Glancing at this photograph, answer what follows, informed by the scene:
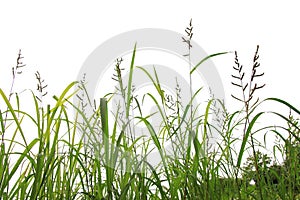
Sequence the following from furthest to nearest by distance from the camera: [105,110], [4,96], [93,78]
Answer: [93,78] → [4,96] → [105,110]

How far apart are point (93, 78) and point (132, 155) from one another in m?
0.99

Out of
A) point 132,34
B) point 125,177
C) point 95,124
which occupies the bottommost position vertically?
point 125,177

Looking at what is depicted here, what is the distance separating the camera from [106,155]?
5.48 feet

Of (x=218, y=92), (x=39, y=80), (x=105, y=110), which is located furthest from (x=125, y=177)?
(x=218, y=92)

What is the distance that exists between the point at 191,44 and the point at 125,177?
0.80 meters

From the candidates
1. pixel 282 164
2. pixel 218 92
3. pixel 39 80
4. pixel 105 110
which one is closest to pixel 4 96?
pixel 39 80

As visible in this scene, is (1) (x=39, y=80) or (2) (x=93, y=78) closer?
(1) (x=39, y=80)

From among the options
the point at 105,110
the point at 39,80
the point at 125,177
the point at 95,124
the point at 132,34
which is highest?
the point at 132,34

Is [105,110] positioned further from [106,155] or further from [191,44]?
[191,44]

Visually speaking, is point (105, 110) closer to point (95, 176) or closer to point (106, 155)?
point (106, 155)

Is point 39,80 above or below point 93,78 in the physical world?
below

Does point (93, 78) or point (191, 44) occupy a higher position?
point (93, 78)

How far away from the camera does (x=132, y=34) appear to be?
3143 mm

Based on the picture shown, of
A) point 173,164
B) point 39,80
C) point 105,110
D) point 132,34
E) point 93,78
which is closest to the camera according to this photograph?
point 105,110
